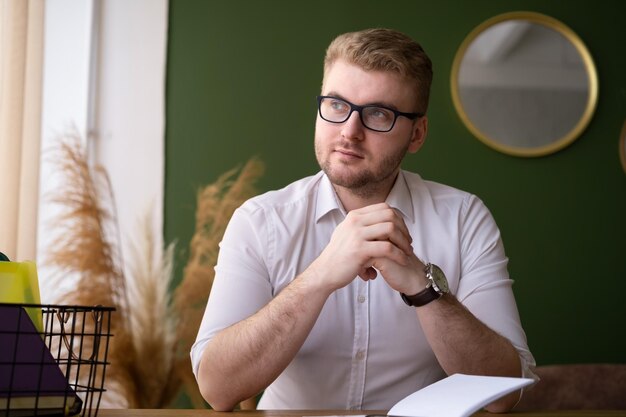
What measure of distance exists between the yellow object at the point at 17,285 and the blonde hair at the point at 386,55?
1011 mm

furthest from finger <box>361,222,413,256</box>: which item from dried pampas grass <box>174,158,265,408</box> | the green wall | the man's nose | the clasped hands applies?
the green wall

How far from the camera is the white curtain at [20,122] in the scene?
2.54 meters

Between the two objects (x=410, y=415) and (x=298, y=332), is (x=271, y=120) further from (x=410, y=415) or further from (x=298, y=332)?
(x=410, y=415)

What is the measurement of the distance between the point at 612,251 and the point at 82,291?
90.3 inches

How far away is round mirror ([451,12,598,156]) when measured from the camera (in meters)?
3.57

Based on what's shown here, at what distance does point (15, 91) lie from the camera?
2.56 metres

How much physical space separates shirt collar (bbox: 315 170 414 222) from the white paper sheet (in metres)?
0.76

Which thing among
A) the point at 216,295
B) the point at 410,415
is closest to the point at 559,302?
the point at 216,295

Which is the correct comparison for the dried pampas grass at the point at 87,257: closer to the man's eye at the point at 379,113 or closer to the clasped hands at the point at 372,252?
the man's eye at the point at 379,113

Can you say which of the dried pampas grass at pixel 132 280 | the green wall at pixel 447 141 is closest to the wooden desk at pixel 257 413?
the dried pampas grass at pixel 132 280

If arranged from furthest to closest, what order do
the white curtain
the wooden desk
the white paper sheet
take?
the white curtain → the wooden desk → the white paper sheet

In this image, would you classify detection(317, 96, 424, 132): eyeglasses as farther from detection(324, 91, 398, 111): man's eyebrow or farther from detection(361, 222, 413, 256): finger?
detection(361, 222, 413, 256): finger

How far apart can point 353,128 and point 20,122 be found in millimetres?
1355

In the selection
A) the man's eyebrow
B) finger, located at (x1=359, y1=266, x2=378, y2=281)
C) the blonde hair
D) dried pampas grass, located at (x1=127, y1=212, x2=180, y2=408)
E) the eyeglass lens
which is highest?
the blonde hair
